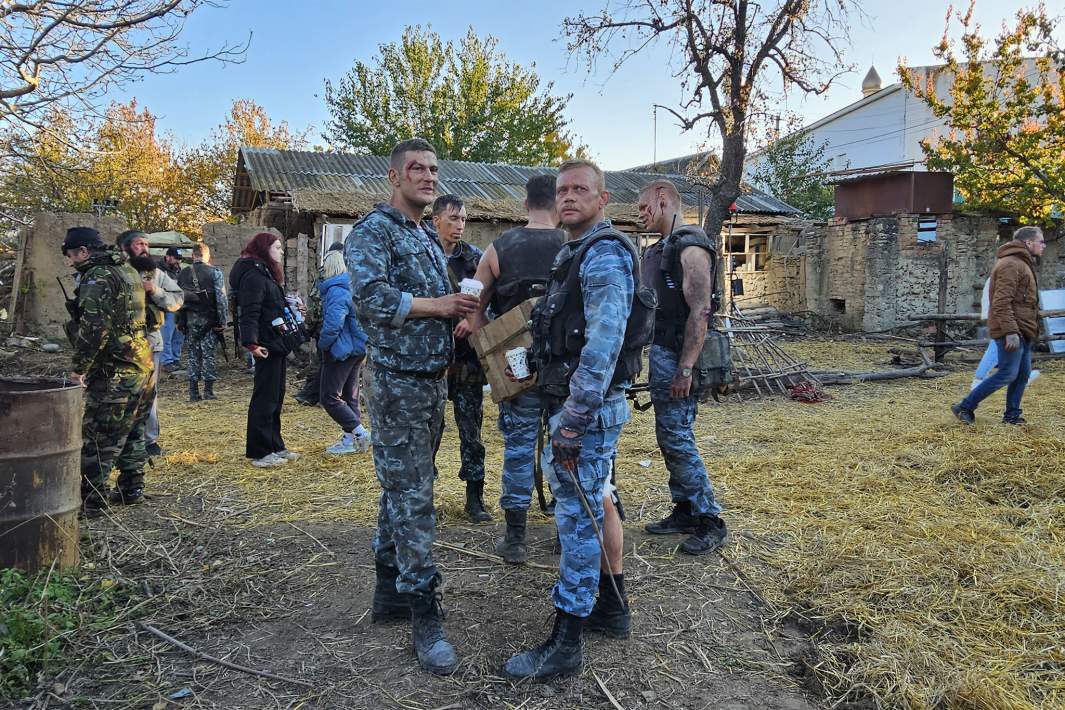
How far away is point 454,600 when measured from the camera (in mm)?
3285

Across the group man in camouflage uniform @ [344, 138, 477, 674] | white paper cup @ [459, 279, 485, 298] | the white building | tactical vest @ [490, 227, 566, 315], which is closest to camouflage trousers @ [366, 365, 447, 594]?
man in camouflage uniform @ [344, 138, 477, 674]

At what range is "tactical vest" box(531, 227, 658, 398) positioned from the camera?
2713 mm

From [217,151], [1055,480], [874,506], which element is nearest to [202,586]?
[874,506]

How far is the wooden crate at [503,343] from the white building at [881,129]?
31.0 metres

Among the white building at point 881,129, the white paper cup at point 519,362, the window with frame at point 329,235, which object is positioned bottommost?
the white paper cup at point 519,362

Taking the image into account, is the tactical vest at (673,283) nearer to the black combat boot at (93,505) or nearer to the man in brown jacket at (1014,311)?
the black combat boot at (93,505)

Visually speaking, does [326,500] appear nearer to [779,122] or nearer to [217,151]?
[779,122]

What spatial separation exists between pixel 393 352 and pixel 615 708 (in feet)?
5.32

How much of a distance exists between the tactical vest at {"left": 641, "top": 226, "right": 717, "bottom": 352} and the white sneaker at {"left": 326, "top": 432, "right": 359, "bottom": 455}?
348 centimetres

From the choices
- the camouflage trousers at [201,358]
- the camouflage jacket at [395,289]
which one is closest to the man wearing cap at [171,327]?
the camouflage trousers at [201,358]

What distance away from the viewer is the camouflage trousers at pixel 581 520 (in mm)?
2639

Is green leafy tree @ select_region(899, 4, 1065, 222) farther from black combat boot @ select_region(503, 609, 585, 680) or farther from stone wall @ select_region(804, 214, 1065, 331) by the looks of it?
black combat boot @ select_region(503, 609, 585, 680)

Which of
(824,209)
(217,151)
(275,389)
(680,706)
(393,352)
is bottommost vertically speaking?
(680,706)

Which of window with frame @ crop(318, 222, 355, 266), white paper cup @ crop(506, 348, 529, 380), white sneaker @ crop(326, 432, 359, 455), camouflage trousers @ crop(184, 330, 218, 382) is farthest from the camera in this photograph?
window with frame @ crop(318, 222, 355, 266)
